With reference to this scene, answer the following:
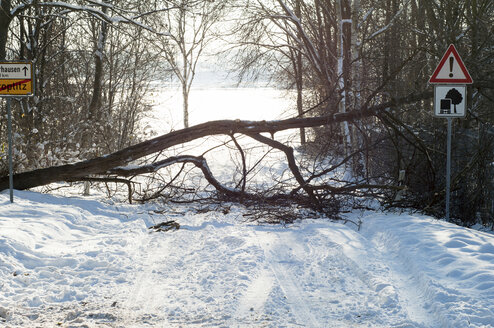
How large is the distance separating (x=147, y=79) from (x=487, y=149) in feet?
52.5

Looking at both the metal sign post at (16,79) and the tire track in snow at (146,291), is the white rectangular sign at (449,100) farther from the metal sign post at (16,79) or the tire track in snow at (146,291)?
the metal sign post at (16,79)

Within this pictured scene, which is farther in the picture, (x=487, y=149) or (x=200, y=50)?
(x=200, y=50)

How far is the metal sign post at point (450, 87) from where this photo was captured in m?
9.77

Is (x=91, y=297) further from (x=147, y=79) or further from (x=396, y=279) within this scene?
(x=147, y=79)

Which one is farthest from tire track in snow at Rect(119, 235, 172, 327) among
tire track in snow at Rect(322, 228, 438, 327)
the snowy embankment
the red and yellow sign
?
the red and yellow sign

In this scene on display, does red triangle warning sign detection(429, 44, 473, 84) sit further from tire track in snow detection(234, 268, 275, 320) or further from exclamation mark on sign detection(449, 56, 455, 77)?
tire track in snow detection(234, 268, 275, 320)

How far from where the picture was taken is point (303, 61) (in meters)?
33.9

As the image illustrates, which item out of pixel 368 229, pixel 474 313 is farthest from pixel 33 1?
pixel 474 313

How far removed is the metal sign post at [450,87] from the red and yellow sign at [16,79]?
24.6ft

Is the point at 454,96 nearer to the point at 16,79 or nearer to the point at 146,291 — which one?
the point at 146,291

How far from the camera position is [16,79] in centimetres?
986

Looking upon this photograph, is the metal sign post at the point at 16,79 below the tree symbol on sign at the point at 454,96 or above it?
above

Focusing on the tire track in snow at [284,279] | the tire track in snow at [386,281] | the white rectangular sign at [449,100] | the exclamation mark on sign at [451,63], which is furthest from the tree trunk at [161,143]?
the tire track in snow at [386,281]

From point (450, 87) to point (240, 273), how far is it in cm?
596
